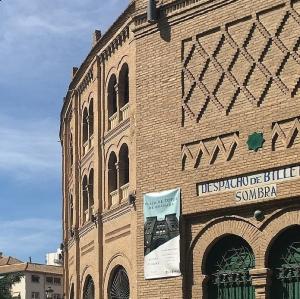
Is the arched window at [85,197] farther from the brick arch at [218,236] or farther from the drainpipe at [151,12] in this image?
the brick arch at [218,236]

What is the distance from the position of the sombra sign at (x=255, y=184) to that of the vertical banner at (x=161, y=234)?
1.05 metres

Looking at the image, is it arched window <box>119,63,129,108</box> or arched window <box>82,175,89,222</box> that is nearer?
arched window <box>119,63,129,108</box>

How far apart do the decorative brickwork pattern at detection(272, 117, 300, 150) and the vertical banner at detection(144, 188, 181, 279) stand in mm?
2768

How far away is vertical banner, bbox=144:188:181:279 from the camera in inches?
685

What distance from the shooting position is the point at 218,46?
1752 cm

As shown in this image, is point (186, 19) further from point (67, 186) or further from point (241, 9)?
point (67, 186)

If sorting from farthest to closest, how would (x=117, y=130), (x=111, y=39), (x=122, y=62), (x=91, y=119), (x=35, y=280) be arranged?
(x=35, y=280) < (x=91, y=119) < (x=111, y=39) < (x=117, y=130) < (x=122, y=62)

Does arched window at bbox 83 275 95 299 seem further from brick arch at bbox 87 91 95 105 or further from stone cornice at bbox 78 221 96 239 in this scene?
brick arch at bbox 87 91 95 105

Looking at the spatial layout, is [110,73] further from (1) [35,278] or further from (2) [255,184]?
(1) [35,278]

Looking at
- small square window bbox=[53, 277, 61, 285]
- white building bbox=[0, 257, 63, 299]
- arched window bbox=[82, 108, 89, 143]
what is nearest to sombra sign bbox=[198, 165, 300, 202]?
arched window bbox=[82, 108, 89, 143]

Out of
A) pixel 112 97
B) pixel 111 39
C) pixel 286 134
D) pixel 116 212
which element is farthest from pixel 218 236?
pixel 111 39

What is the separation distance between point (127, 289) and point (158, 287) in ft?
12.7

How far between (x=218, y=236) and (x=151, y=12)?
5.82 metres

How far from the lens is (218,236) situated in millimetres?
16797
